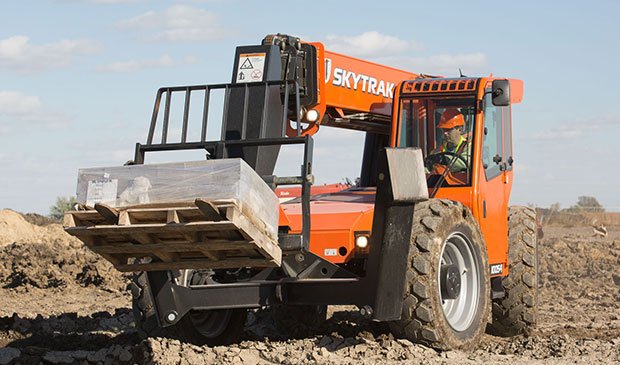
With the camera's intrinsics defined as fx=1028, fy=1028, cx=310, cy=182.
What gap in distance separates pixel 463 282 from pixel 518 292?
183 centimetres

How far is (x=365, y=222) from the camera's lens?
941cm

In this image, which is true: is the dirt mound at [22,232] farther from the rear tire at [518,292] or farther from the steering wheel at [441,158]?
the steering wheel at [441,158]

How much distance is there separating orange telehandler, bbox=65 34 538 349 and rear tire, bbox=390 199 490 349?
12mm

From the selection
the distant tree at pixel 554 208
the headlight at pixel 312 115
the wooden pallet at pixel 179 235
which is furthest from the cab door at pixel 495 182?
the distant tree at pixel 554 208

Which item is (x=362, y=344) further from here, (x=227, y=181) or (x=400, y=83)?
(x=400, y=83)

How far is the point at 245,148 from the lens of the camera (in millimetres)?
9000

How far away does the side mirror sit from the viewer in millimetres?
10055

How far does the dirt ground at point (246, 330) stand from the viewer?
8617 millimetres

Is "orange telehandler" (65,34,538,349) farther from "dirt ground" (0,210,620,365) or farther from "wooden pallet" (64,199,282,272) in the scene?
"dirt ground" (0,210,620,365)

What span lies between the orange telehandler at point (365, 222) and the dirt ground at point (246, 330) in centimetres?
36

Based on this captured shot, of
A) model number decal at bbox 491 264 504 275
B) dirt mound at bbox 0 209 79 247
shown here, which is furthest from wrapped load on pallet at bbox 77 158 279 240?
dirt mound at bbox 0 209 79 247

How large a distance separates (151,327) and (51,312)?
557cm

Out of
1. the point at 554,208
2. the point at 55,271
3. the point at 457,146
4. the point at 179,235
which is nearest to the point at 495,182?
the point at 457,146

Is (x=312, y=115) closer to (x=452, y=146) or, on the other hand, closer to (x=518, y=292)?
(x=452, y=146)
